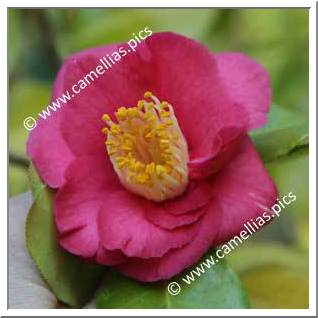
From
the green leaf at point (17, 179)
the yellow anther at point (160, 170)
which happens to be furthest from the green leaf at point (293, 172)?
the green leaf at point (17, 179)

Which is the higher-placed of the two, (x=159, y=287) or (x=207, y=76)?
(x=207, y=76)

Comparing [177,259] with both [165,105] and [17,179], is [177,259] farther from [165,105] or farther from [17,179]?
[17,179]

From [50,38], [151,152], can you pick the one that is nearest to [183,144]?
[151,152]

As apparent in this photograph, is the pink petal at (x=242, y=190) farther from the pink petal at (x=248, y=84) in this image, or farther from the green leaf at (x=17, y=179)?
the green leaf at (x=17, y=179)

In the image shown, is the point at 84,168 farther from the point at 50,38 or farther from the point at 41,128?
the point at 50,38

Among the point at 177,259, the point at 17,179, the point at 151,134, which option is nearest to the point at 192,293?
the point at 177,259
